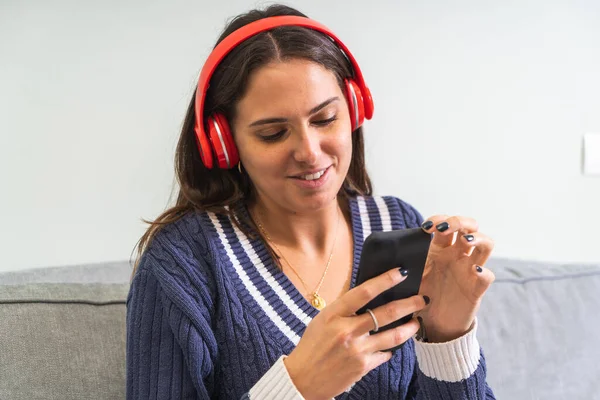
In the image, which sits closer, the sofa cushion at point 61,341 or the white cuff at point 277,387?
the white cuff at point 277,387

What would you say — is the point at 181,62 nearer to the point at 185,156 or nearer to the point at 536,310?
the point at 185,156

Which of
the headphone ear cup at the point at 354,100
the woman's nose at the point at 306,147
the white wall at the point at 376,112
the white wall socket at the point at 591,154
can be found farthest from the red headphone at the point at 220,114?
the white wall socket at the point at 591,154

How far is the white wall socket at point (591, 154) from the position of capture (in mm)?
1781

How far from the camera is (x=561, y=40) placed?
174 cm

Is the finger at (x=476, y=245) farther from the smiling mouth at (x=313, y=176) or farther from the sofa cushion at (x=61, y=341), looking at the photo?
the sofa cushion at (x=61, y=341)

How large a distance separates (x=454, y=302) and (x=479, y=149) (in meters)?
0.85

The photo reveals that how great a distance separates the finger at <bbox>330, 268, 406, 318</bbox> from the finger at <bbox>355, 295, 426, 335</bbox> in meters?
0.02

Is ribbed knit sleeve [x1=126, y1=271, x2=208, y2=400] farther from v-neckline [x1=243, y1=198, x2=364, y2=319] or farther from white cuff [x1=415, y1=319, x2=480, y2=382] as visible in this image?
white cuff [x1=415, y1=319, x2=480, y2=382]

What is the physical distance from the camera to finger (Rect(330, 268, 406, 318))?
0.81 m

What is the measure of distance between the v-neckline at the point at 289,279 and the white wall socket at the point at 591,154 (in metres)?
0.90

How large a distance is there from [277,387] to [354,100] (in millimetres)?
509

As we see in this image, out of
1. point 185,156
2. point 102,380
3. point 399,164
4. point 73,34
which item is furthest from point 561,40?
point 102,380

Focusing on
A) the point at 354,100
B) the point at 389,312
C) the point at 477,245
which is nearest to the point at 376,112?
the point at 354,100

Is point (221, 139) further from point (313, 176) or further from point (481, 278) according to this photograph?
point (481, 278)
